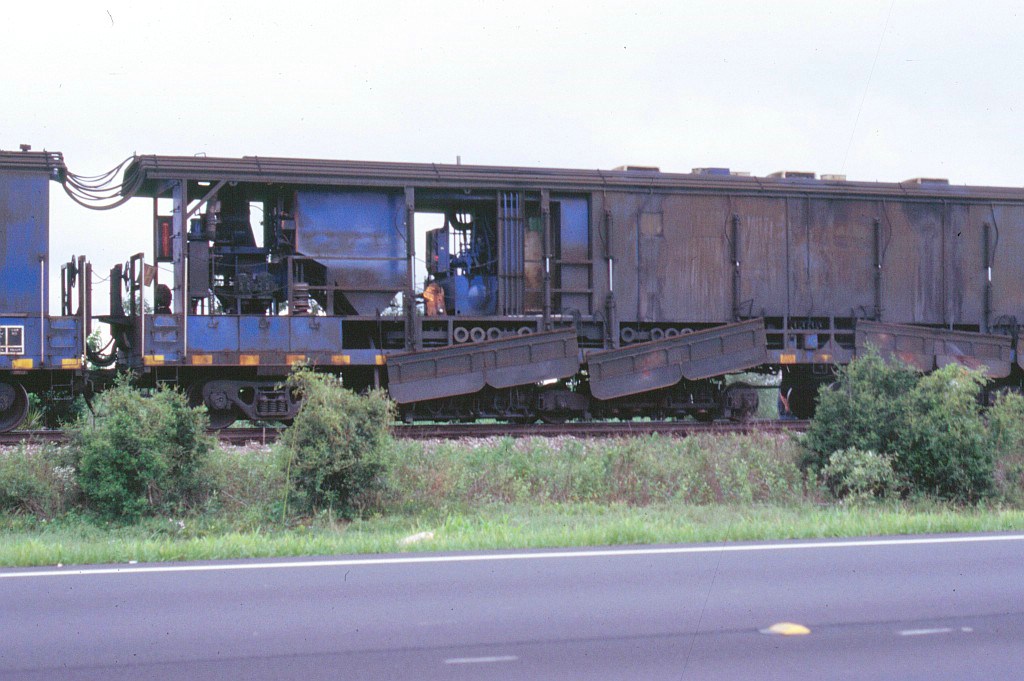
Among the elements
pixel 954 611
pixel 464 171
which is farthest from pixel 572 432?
pixel 954 611

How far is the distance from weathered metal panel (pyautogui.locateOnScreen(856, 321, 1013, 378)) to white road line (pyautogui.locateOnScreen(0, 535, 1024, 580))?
1016 centimetres

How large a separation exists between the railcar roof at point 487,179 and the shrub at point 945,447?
7140 millimetres

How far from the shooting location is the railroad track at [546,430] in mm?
15211

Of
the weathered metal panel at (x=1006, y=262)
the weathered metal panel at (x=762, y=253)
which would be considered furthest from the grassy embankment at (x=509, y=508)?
the weathered metal panel at (x=1006, y=262)

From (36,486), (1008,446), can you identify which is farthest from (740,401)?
(36,486)

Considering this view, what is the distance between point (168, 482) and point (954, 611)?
8061 mm

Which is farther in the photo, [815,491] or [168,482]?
[815,491]

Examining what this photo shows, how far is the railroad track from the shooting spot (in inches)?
599

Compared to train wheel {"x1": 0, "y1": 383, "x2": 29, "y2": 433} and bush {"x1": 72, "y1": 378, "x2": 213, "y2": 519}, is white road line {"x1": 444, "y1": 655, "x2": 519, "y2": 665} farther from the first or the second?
train wheel {"x1": 0, "y1": 383, "x2": 29, "y2": 433}

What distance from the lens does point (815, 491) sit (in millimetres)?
11875

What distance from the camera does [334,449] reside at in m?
10.8

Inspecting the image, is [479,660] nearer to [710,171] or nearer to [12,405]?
[12,405]

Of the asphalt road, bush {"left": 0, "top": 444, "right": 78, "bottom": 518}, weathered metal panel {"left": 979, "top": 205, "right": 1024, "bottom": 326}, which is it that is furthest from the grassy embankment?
weathered metal panel {"left": 979, "top": 205, "right": 1024, "bottom": 326}

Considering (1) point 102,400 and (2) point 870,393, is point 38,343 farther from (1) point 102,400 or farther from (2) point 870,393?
(2) point 870,393
